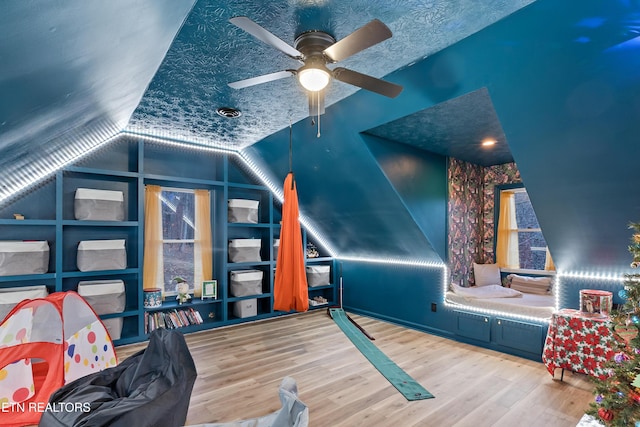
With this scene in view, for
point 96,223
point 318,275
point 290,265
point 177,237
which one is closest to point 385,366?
point 290,265

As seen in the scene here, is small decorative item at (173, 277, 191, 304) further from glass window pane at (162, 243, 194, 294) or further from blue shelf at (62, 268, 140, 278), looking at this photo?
blue shelf at (62, 268, 140, 278)

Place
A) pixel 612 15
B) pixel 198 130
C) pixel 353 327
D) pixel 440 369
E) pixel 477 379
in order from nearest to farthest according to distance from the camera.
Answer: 1. pixel 612 15
2. pixel 477 379
3. pixel 440 369
4. pixel 198 130
5. pixel 353 327

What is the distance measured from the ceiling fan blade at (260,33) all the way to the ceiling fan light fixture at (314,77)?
10 centimetres

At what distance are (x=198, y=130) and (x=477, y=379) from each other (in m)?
4.00

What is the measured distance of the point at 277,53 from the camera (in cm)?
240

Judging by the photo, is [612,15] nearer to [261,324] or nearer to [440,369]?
[440,369]

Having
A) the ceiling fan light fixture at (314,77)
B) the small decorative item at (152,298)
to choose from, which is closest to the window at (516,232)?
the ceiling fan light fixture at (314,77)

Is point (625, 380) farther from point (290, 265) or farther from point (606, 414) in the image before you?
point (290, 265)

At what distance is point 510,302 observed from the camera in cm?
380

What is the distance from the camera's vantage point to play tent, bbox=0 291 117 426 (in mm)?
2408

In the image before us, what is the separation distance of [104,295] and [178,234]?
4.10 feet

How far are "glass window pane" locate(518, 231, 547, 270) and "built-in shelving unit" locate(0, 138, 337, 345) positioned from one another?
12.3ft

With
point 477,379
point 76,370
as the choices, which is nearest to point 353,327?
point 477,379

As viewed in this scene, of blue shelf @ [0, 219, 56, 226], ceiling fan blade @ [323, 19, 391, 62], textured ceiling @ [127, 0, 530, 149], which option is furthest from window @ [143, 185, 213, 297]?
ceiling fan blade @ [323, 19, 391, 62]
